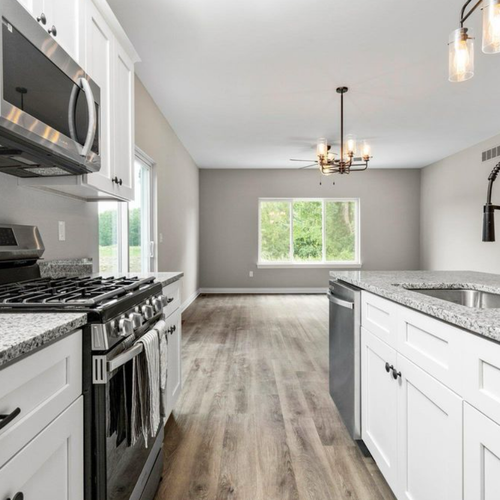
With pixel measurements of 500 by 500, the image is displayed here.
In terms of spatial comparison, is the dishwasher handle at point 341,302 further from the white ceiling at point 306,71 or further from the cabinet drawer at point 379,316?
the white ceiling at point 306,71

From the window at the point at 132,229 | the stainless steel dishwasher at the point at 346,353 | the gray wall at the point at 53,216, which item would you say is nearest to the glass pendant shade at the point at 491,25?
the stainless steel dishwasher at the point at 346,353

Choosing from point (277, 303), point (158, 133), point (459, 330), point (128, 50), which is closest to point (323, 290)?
point (277, 303)

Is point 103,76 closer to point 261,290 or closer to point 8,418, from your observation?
point 8,418

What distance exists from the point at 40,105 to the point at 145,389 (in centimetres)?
105

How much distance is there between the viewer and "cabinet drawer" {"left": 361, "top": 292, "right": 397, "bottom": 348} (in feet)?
4.79

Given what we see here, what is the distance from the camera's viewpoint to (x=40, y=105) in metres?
1.25

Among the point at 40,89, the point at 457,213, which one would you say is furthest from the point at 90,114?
the point at 457,213

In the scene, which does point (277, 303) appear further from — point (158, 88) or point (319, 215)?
point (158, 88)

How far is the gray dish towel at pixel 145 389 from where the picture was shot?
3.82 feet

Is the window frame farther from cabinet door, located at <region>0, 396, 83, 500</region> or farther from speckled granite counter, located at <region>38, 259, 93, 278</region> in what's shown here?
cabinet door, located at <region>0, 396, 83, 500</region>

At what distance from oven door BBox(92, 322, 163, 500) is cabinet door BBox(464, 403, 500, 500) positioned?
96 cm

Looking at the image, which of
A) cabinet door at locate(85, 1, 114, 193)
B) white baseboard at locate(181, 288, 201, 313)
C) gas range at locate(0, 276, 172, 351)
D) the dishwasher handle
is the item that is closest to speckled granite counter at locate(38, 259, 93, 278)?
gas range at locate(0, 276, 172, 351)

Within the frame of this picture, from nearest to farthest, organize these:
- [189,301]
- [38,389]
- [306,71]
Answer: [38,389] → [306,71] → [189,301]

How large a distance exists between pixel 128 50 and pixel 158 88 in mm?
1508
